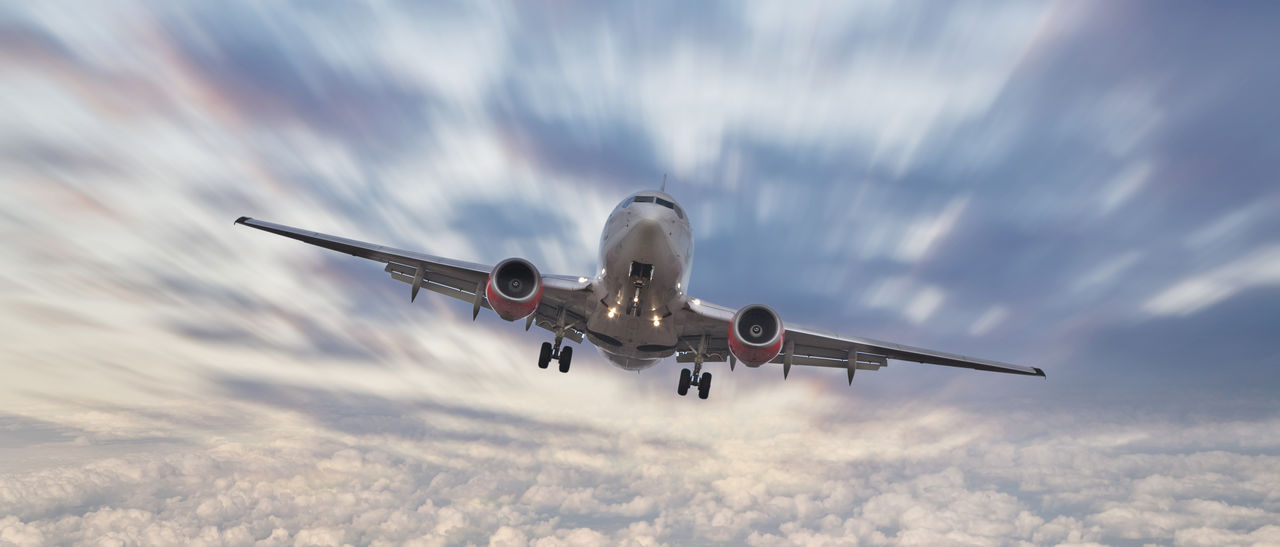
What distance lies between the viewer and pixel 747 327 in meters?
23.5

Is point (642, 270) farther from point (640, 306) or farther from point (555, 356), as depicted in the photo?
point (555, 356)

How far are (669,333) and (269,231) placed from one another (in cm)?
1512

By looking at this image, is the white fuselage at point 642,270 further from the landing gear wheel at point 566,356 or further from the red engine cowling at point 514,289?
the landing gear wheel at point 566,356

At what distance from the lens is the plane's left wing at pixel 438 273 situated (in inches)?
1022

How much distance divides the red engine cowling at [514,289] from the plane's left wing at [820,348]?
598cm

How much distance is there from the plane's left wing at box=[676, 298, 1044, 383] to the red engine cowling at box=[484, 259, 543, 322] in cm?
598

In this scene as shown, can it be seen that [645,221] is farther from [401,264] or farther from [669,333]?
[401,264]

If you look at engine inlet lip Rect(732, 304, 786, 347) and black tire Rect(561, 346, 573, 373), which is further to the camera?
black tire Rect(561, 346, 573, 373)

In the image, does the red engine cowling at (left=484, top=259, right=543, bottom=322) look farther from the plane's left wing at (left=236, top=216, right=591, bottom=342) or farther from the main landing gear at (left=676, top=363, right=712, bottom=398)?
the main landing gear at (left=676, top=363, right=712, bottom=398)

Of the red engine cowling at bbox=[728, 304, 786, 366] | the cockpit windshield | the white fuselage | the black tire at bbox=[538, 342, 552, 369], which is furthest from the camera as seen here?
the black tire at bbox=[538, 342, 552, 369]

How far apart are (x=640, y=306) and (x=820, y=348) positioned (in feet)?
29.1

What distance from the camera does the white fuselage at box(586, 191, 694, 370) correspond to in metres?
22.1

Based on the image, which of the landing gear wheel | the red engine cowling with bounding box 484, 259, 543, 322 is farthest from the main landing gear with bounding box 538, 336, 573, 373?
the red engine cowling with bounding box 484, 259, 543, 322

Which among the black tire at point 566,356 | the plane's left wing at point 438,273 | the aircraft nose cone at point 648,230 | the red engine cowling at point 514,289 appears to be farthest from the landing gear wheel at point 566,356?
the aircraft nose cone at point 648,230
